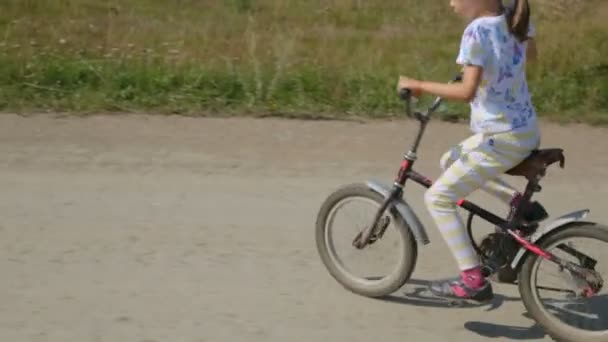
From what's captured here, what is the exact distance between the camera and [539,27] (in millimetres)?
12500

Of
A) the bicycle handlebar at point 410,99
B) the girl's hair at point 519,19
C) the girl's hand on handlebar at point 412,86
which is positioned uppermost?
the girl's hair at point 519,19

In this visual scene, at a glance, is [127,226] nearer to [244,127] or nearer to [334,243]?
[334,243]

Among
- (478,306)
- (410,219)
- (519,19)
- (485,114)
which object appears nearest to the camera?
(519,19)

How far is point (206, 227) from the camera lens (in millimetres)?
5777

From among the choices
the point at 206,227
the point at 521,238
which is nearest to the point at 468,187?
the point at 521,238

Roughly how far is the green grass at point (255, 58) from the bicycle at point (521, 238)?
133 inches

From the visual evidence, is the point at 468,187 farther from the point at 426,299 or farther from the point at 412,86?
the point at 426,299

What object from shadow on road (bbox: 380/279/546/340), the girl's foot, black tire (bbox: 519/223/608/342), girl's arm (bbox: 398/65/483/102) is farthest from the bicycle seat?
shadow on road (bbox: 380/279/546/340)

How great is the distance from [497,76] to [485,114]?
0.61 feet

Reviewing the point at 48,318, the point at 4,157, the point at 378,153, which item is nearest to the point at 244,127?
the point at 378,153

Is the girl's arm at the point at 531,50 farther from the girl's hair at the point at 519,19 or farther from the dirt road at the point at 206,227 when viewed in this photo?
the dirt road at the point at 206,227

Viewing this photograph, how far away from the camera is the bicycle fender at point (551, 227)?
14.2 ft

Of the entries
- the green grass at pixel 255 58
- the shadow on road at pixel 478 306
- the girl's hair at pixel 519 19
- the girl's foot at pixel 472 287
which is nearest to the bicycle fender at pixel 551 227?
the girl's foot at pixel 472 287

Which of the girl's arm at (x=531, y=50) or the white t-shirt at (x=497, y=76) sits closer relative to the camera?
the white t-shirt at (x=497, y=76)
